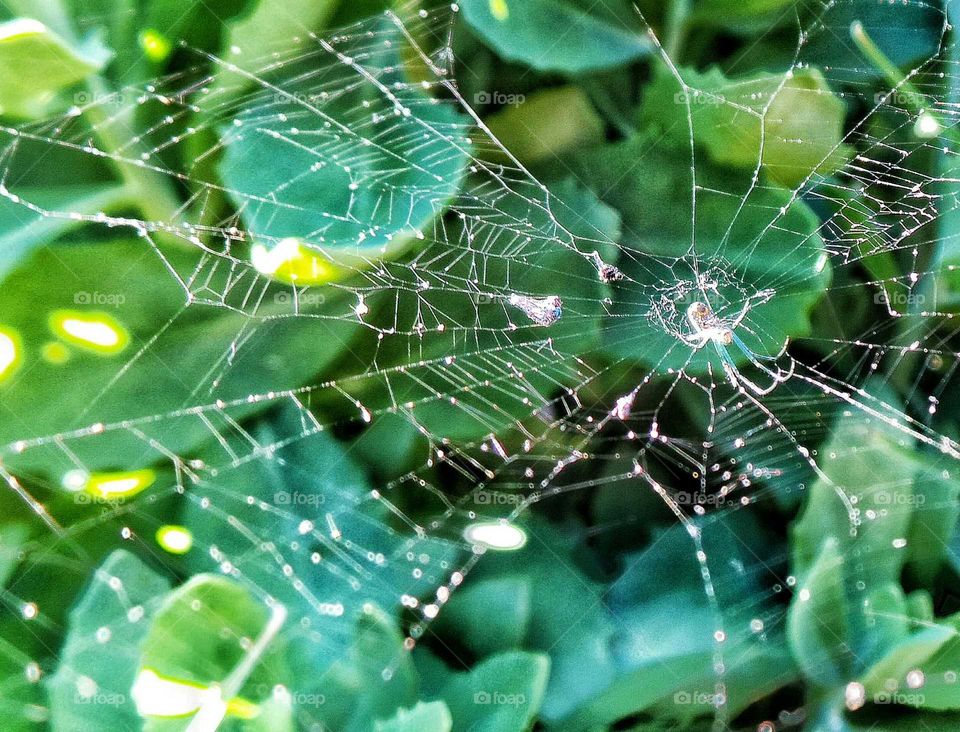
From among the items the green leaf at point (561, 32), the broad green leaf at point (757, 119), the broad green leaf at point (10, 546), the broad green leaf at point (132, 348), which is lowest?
the broad green leaf at point (10, 546)

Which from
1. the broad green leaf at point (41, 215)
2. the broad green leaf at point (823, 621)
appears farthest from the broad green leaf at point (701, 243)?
the broad green leaf at point (41, 215)

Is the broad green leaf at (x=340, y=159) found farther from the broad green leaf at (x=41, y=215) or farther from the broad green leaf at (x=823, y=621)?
the broad green leaf at (x=823, y=621)

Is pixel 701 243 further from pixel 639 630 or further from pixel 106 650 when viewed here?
pixel 106 650

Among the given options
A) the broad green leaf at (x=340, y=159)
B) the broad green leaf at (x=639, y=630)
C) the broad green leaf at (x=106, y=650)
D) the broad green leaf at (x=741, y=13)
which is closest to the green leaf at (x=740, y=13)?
the broad green leaf at (x=741, y=13)

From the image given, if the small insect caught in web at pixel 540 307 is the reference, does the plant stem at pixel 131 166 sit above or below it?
above

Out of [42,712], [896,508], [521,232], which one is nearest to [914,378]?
[896,508]

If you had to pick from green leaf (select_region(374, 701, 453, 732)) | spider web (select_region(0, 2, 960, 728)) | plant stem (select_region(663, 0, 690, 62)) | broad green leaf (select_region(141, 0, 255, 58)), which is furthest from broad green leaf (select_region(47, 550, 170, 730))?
plant stem (select_region(663, 0, 690, 62))
